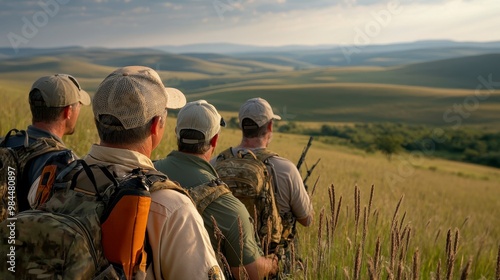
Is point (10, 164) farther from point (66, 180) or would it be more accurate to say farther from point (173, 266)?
point (173, 266)

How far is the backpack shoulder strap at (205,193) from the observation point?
298 centimetres

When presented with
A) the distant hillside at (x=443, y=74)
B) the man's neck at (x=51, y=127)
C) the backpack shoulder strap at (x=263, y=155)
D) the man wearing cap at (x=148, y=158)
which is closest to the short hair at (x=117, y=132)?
the man wearing cap at (x=148, y=158)

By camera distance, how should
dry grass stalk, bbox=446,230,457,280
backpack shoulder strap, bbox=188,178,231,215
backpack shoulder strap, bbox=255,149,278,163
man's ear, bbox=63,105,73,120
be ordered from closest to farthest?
dry grass stalk, bbox=446,230,457,280 → backpack shoulder strap, bbox=188,178,231,215 → man's ear, bbox=63,105,73,120 → backpack shoulder strap, bbox=255,149,278,163

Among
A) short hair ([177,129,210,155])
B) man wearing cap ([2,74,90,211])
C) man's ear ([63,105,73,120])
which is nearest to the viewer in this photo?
short hair ([177,129,210,155])

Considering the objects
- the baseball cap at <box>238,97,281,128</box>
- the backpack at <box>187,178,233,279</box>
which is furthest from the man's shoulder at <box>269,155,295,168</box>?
the backpack at <box>187,178,233,279</box>

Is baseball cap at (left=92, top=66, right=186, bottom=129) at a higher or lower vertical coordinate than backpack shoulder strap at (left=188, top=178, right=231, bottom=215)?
higher

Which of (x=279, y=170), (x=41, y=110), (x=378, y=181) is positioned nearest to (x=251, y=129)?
(x=279, y=170)

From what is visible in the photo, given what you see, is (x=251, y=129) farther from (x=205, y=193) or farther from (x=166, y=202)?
(x=166, y=202)

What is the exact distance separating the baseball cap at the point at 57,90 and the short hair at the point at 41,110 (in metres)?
0.02

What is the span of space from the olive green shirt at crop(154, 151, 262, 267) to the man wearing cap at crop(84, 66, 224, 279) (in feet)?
3.02

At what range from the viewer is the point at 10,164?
11.6 ft

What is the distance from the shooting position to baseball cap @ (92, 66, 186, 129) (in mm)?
2055

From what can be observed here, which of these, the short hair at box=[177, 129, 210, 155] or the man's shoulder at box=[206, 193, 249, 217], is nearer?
the man's shoulder at box=[206, 193, 249, 217]

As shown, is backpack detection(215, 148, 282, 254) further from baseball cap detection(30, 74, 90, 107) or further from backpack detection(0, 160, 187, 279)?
backpack detection(0, 160, 187, 279)
